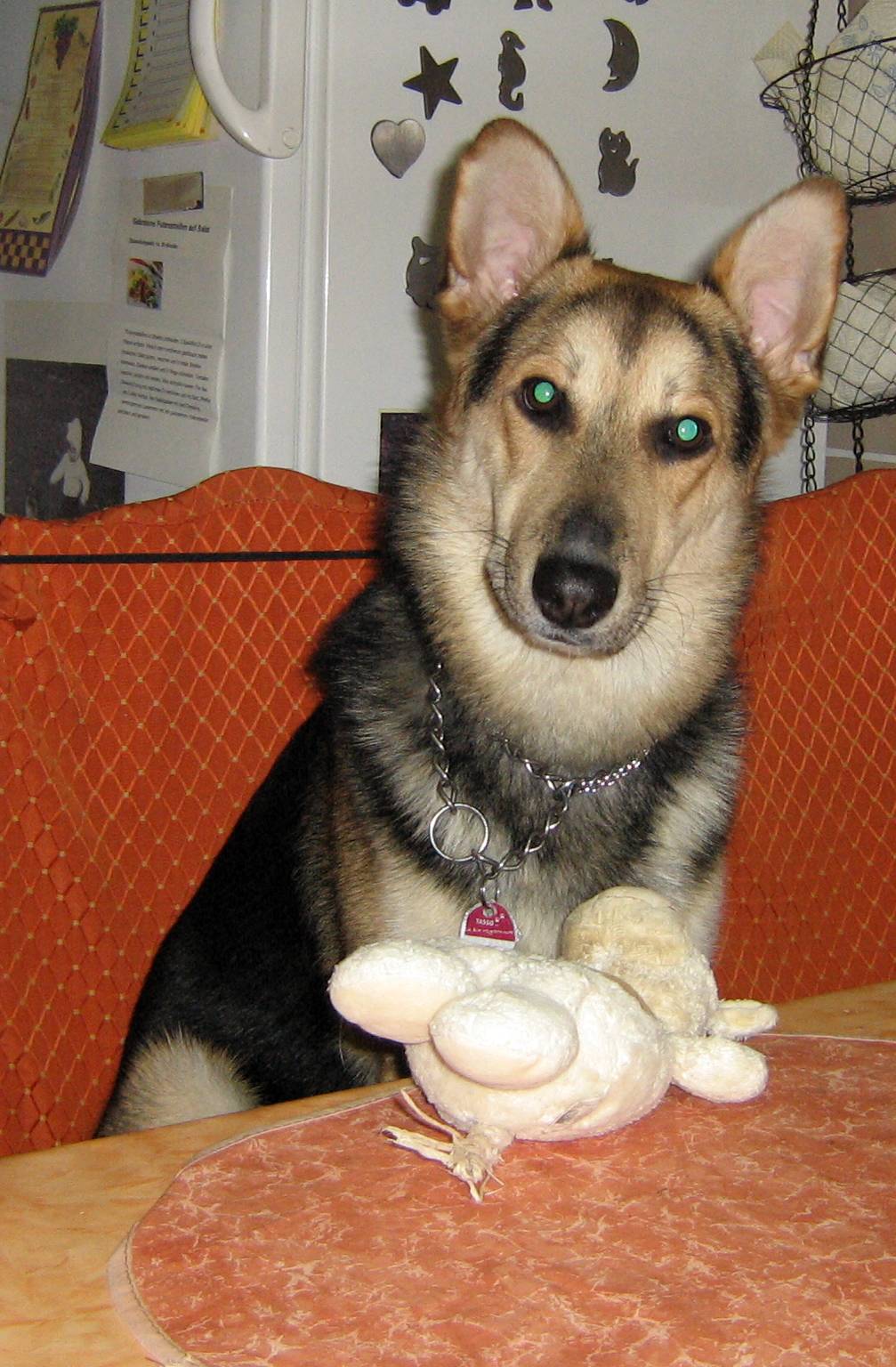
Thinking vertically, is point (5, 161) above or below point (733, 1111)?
above

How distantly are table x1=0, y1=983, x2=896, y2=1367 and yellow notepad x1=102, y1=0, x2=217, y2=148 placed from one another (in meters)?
2.03

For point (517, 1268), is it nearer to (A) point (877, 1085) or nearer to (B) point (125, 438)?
(A) point (877, 1085)

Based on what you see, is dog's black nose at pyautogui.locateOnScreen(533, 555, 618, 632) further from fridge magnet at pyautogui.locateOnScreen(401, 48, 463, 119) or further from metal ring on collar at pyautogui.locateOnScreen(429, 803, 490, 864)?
fridge magnet at pyautogui.locateOnScreen(401, 48, 463, 119)

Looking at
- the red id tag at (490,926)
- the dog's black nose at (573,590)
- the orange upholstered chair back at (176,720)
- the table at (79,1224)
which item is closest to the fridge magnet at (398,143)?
the orange upholstered chair back at (176,720)

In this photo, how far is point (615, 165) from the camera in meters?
2.68

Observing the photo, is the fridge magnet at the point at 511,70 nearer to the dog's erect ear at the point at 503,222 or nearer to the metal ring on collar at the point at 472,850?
the dog's erect ear at the point at 503,222

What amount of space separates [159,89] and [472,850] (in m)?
1.84

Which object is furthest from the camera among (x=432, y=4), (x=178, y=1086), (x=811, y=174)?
(x=811, y=174)

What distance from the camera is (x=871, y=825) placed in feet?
7.90

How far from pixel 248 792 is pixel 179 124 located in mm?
1353

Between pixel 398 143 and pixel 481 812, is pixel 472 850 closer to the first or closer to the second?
pixel 481 812

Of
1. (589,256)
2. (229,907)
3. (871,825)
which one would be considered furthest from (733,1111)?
(871,825)

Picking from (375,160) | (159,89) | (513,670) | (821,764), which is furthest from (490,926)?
(159,89)

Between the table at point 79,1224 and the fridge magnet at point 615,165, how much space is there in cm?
218
